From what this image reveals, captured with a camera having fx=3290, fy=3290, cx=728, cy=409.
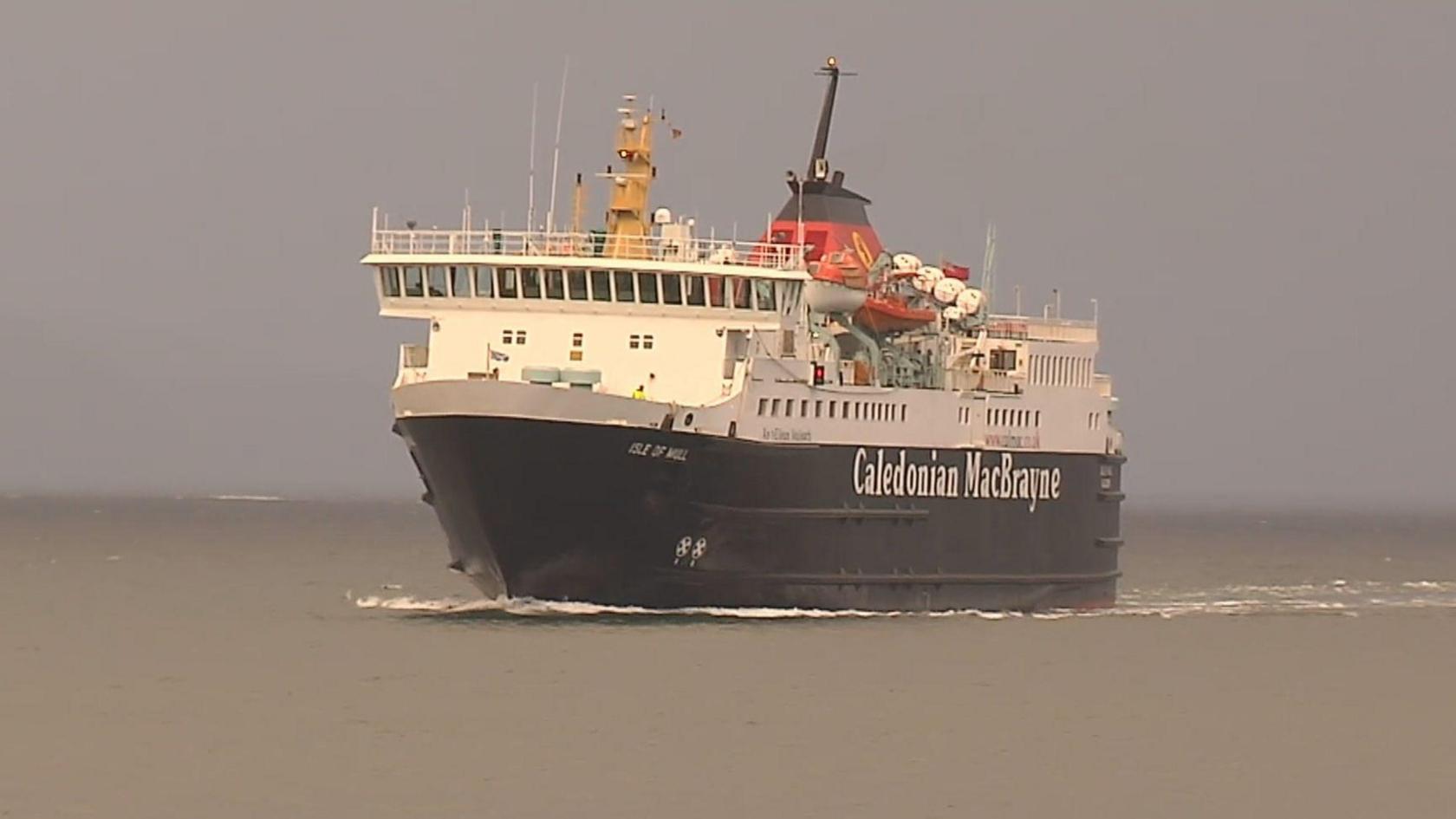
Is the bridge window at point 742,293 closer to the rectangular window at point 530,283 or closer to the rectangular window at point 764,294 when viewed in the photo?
the rectangular window at point 764,294

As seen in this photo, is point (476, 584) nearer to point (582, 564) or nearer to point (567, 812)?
point (582, 564)

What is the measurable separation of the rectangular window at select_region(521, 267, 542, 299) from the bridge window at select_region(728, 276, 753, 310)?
290 cm

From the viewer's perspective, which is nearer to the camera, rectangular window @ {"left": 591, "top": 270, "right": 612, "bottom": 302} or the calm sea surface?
the calm sea surface

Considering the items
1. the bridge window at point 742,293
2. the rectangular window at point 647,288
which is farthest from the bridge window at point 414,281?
the bridge window at point 742,293

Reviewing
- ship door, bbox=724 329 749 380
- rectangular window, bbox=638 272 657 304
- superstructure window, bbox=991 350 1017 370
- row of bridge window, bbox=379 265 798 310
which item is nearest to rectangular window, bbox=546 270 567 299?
row of bridge window, bbox=379 265 798 310

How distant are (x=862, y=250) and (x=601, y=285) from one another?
7278 mm

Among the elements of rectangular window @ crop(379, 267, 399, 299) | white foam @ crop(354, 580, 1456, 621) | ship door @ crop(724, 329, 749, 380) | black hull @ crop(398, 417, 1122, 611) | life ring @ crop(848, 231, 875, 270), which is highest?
life ring @ crop(848, 231, 875, 270)

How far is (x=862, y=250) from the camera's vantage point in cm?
5531

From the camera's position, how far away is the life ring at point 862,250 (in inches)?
2162

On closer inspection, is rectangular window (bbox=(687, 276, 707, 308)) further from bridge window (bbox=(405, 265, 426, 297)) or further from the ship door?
bridge window (bbox=(405, 265, 426, 297))

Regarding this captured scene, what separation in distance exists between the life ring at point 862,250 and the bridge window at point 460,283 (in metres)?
7.72

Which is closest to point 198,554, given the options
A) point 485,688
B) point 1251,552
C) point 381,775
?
point 1251,552

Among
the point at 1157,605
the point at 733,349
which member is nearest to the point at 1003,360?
the point at 733,349

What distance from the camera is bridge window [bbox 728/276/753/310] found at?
49.8 metres
